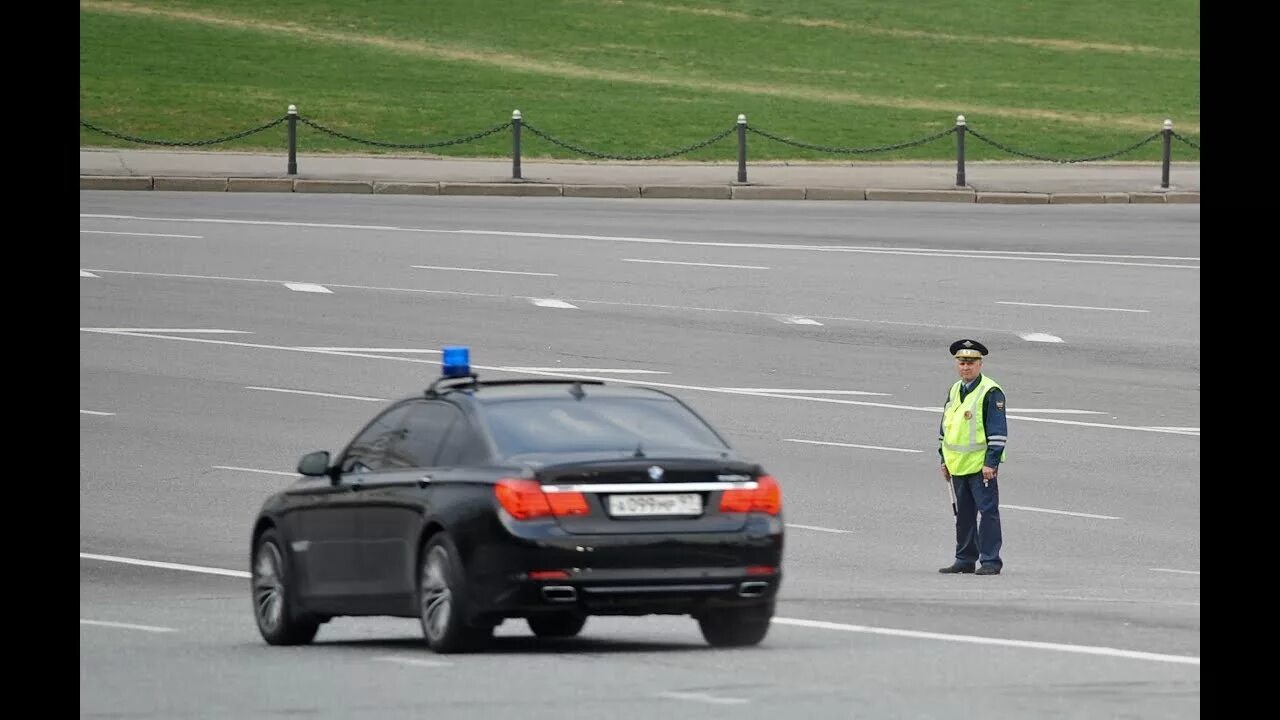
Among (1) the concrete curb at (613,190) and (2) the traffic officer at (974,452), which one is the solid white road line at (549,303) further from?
(2) the traffic officer at (974,452)

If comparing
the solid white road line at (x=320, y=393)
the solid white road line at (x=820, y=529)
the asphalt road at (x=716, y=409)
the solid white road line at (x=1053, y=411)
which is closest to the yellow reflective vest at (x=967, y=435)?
the asphalt road at (x=716, y=409)

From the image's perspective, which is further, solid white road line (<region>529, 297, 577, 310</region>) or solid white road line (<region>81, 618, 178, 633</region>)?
solid white road line (<region>529, 297, 577, 310</region>)

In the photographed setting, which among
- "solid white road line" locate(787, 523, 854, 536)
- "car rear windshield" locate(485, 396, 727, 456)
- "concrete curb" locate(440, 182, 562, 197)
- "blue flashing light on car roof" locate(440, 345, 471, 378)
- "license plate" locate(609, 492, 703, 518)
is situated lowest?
"solid white road line" locate(787, 523, 854, 536)

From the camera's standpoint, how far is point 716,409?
22.7 meters

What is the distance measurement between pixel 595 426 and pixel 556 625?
1.24 meters

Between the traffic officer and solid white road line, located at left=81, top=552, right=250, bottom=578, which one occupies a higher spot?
the traffic officer

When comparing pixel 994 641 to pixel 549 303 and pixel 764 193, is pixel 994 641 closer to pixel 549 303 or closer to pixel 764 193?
pixel 549 303

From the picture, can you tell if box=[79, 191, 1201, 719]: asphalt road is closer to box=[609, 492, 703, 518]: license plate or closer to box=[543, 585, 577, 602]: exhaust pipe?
box=[543, 585, 577, 602]: exhaust pipe

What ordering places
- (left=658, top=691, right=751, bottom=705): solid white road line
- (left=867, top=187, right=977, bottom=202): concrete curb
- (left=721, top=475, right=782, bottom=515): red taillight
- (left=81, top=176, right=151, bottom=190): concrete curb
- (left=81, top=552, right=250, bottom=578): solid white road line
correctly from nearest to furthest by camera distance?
(left=658, top=691, right=751, bottom=705): solid white road line → (left=721, top=475, right=782, bottom=515): red taillight → (left=81, top=552, right=250, bottom=578): solid white road line → (left=81, top=176, right=151, bottom=190): concrete curb → (left=867, top=187, right=977, bottom=202): concrete curb

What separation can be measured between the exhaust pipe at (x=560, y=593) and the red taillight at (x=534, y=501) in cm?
32

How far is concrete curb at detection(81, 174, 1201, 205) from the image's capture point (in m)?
38.6

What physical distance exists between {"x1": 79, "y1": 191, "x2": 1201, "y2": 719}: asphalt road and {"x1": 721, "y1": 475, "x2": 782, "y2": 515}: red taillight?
70 centimetres

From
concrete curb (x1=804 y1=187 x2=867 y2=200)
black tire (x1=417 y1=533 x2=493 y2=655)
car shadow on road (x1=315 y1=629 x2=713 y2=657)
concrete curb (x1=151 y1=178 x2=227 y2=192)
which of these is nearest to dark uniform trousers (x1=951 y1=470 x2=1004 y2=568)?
car shadow on road (x1=315 y1=629 x2=713 y2=657)

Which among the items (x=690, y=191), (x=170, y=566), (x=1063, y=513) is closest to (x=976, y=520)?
(x=1063, y=513)
